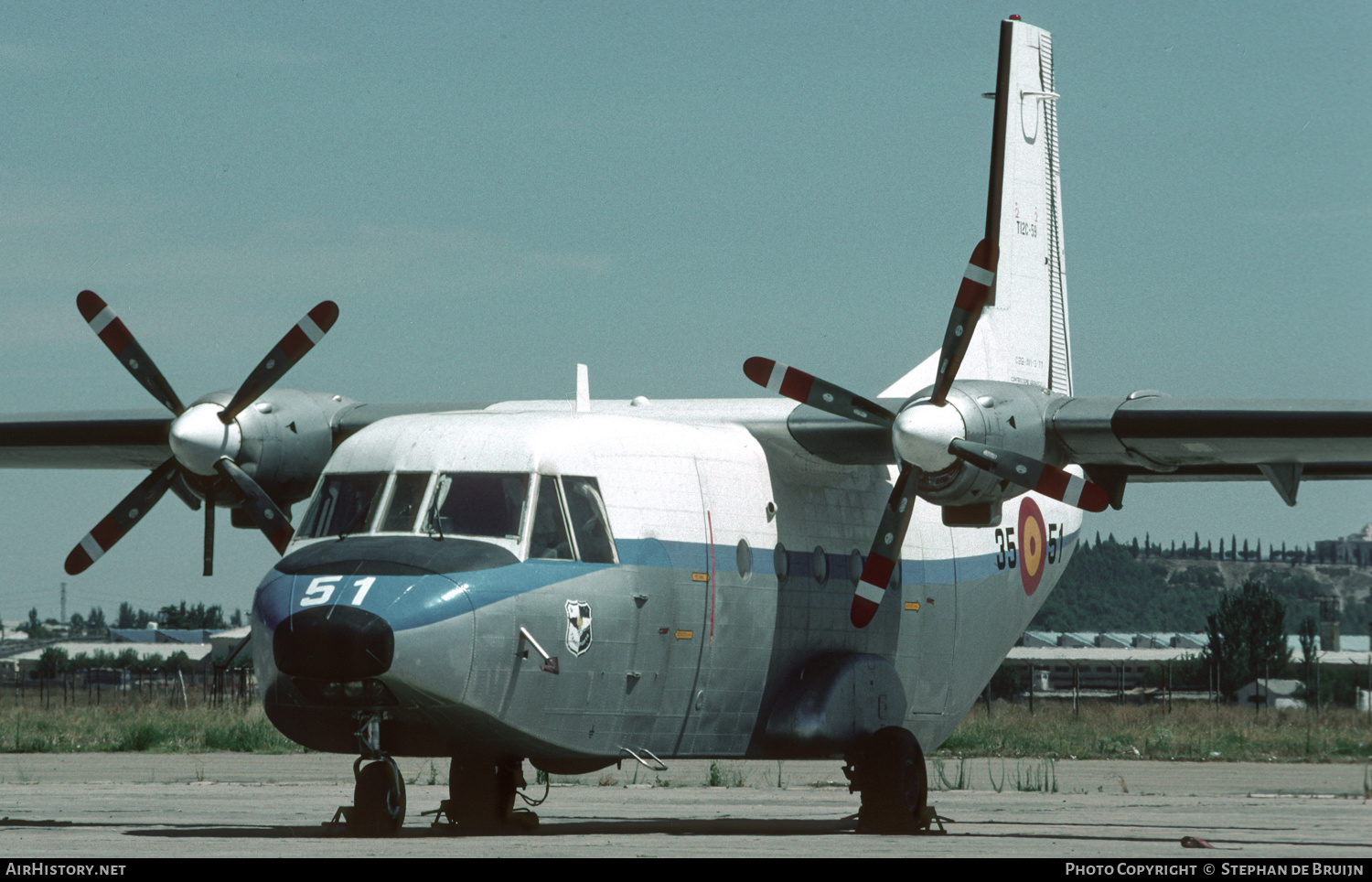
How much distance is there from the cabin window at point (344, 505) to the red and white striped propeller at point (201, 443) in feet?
8.05

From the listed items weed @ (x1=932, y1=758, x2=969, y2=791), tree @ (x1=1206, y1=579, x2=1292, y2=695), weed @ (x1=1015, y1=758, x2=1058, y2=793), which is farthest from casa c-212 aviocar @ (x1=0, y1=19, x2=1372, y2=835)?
tree @ (x1=1206, y1=579, x2=1292, y2=695)

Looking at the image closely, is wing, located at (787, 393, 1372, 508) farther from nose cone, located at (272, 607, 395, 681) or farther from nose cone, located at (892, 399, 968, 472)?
nose cone, located at (272, 607, 395, 681)

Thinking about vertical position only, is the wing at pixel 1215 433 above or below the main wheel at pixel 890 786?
above

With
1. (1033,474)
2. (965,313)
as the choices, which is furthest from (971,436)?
(965,313)

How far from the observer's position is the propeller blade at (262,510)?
17.9m

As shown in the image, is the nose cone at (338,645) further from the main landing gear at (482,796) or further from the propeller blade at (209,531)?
the propeller blade at (209,531)

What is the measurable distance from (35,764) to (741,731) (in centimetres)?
1999

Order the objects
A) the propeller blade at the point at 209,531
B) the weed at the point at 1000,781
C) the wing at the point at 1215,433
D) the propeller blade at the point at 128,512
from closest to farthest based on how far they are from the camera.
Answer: the wing at the point at 1215,433 < the propeller blade at the point at 209,531 < the propeller blade at the point at 128,512 < the weed at the point at 1000,781

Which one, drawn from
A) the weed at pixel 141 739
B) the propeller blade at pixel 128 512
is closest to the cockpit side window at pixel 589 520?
the propeller blade at pixel 128 512

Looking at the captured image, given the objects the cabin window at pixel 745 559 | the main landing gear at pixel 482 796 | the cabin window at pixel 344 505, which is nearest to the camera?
the cabin window at pixel 344 505

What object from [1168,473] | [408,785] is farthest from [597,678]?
[408,785]

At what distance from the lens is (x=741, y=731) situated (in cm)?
1722

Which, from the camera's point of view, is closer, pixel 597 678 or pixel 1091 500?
pixel 597 678
